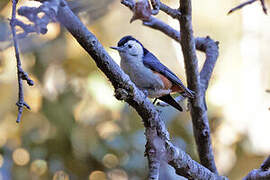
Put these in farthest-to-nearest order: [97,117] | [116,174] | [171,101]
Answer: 1. [97,117]
2. [116,174]
3. [171,101]

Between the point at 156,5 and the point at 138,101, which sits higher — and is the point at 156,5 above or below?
above

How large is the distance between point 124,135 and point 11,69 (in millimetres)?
1391

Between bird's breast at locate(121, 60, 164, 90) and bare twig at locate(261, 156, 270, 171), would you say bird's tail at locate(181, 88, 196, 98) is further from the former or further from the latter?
bare twig at locate(261, 156, 270, 171)

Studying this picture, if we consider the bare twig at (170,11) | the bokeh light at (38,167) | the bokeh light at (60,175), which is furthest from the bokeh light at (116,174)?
the bare twig at (170,11)

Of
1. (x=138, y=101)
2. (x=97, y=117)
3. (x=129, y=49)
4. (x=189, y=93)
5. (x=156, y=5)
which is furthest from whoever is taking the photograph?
(x=97, y=117)

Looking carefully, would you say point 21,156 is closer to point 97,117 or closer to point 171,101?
point 97,117

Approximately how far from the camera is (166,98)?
3.49 meters

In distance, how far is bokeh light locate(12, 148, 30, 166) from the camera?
4.12 metres

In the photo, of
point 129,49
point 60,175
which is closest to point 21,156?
point 60,175

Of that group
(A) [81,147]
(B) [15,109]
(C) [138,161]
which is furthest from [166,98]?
(B) [15,109]

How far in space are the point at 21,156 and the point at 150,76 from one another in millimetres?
1687

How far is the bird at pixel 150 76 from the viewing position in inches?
128

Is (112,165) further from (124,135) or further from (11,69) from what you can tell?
(11,69)

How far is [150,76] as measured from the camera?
327 centimetres
